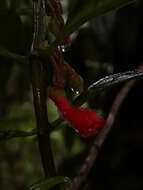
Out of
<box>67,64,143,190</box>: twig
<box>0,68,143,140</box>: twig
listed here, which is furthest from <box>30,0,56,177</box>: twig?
<box>67,64,143,190</box>: twig

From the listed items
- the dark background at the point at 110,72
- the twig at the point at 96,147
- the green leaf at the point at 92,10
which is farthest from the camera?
the dark background at the point at 110,72

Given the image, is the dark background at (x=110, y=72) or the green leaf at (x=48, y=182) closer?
the green leaf at (x=48, y=182)

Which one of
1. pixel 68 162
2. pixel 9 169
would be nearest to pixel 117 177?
pixel 68 162

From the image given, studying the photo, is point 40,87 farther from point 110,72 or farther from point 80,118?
point 110,72

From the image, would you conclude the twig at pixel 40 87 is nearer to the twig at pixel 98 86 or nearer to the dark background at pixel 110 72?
the twig at pixel 98 86

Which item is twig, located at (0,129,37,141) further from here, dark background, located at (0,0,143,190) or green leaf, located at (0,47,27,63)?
dark background, located at (0,0,143,190)

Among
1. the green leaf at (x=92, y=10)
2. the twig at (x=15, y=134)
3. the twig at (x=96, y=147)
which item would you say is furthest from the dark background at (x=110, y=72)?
the green leaf at (x=92, y=10)

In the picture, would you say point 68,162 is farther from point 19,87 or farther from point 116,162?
point 19,87

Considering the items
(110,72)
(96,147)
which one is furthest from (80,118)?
(110,72)
